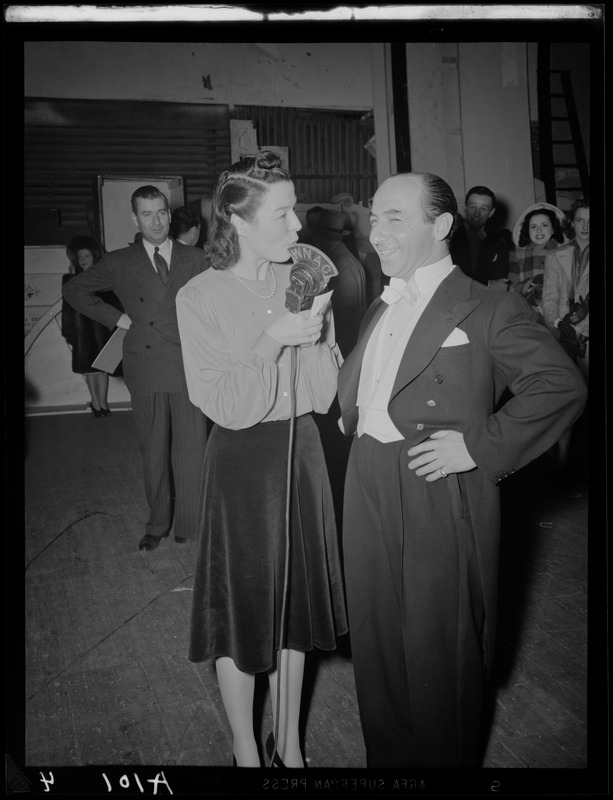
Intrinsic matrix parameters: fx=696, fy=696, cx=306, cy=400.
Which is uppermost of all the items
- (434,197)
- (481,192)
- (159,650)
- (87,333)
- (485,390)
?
(481,192)

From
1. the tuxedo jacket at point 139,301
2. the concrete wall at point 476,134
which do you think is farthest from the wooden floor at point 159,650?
the concrete wall at point 476,134

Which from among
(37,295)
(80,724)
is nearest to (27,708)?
(80,724)

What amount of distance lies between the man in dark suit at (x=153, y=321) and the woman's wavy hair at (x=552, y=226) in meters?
1.09

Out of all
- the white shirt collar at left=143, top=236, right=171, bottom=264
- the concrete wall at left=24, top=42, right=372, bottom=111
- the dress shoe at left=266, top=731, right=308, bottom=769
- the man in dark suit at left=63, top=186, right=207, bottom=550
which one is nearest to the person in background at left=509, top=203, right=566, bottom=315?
the concrete wall at left=24, top=42, right=372, bottom=111

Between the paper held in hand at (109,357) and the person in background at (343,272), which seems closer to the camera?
→ the person in background at (343,272)

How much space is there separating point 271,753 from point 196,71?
211 centimetres

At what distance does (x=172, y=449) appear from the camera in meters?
2.98

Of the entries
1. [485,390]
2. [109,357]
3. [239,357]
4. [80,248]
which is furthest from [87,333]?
[485,390]

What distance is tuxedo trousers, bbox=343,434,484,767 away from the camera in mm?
1756

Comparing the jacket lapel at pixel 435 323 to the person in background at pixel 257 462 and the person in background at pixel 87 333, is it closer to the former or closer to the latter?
the person in background at pixel 257 462

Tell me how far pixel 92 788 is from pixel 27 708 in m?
0.44

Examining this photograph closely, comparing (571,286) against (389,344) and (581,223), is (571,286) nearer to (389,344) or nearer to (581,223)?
(581,223)

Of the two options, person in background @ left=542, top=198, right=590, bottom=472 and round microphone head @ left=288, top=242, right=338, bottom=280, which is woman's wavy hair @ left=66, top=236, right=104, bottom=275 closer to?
round microphone head @ left=288, top=242, right=338, bottom=280

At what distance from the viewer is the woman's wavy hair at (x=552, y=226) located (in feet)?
7.81
